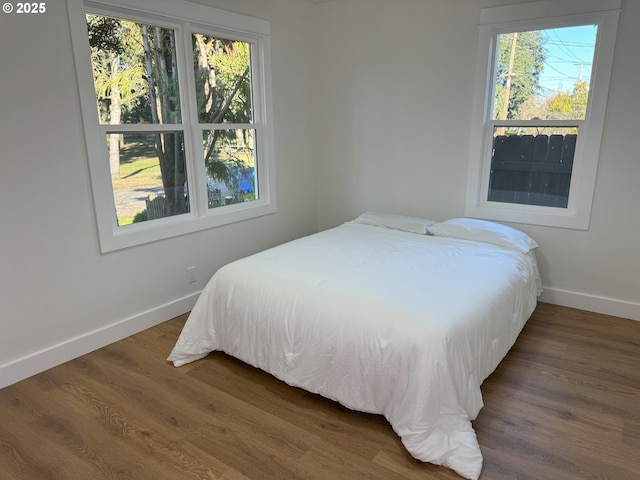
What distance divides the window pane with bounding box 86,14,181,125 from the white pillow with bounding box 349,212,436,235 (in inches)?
67.7

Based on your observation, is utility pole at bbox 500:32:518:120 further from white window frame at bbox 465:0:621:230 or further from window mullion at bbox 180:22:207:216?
window mullion at bbox 180:22:207:216

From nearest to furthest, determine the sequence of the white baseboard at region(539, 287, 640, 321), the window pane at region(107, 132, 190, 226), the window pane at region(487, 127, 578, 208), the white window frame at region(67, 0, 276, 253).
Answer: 1. the white window frame at region(67, 0, 276, 253)
2. the window pane at region(107, 132, 190, 226)
3. the white baseboard at region(539, 287, 640, 321)
4. the window pane at region(487, 127, 578, 208)

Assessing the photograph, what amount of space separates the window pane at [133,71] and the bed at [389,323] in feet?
4.16

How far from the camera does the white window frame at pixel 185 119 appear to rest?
256 centimetres

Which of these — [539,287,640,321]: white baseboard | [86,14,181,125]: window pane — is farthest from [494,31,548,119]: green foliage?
[86,14,181,125]: window pane

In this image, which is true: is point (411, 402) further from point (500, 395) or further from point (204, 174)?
point (204, 174)

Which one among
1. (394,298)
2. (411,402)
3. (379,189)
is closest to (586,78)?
(379,189)

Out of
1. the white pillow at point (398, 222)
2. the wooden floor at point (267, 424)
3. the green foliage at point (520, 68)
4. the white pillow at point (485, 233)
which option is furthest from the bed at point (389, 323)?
the green foliage at point (520, 68)

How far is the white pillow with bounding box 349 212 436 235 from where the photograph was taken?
11.4 ft

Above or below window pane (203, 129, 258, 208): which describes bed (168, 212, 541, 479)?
below

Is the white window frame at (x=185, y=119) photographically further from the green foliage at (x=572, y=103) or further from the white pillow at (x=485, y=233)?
the green foliage at (x=572, y=103)

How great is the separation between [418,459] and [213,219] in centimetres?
232

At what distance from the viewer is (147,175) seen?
10.0 ft

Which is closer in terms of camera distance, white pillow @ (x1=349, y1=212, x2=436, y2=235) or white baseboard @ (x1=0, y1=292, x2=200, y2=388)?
white baseboard @ (x1=0, y1=292, x2=200, y2=388)
